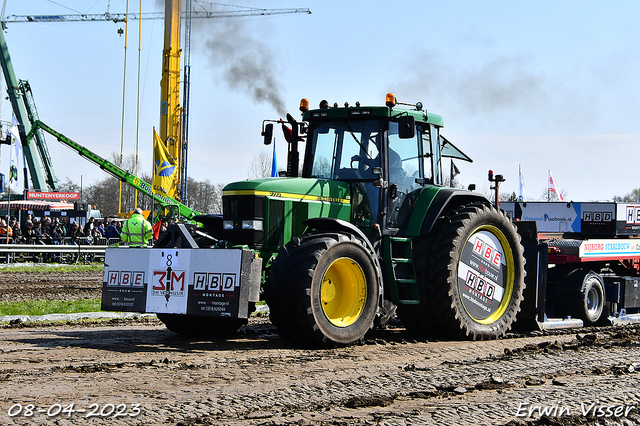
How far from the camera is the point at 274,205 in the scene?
8.43 metres

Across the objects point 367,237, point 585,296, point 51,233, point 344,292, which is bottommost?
point 585,296

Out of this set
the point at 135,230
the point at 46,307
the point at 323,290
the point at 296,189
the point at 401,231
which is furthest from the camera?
the point at 135,230

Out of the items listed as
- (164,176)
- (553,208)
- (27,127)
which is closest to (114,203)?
(27,127)

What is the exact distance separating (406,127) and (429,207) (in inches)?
44.9

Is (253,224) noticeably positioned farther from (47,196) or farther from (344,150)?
(47,196)

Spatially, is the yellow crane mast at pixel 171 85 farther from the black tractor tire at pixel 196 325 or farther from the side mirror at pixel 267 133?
the black tractor tire at pixel 196 325

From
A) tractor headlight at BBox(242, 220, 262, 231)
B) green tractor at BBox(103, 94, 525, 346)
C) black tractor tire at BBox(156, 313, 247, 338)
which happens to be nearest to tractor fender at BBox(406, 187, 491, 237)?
green tractor at BBox(103, 94, 525, 346)

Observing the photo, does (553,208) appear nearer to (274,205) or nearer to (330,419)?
(274,205)

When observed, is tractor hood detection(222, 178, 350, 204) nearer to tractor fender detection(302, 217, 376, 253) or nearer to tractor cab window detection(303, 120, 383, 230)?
tractor cab window detection(303, 120, 383, 230)

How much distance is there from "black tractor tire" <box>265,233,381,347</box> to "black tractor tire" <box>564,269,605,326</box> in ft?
14.6

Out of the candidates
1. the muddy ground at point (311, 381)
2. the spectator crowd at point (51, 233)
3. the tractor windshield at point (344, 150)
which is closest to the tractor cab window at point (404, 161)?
the tractor windshield at point (344, 150)

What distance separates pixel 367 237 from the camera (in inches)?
353

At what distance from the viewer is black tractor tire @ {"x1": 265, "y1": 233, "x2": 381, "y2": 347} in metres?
7.39

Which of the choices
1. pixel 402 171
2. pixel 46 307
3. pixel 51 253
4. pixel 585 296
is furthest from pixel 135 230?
pixel 51 253
